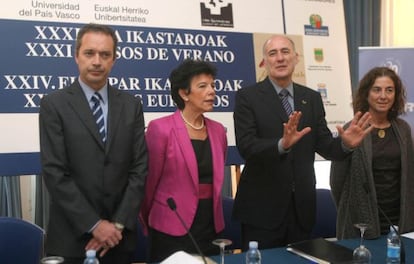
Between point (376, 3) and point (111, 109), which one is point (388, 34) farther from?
point (111, 109)

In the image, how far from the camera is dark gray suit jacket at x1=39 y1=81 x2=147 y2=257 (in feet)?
6.43

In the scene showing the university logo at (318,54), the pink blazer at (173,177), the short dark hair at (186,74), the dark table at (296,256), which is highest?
the university logo at (318,54)

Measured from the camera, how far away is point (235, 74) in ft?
11.7

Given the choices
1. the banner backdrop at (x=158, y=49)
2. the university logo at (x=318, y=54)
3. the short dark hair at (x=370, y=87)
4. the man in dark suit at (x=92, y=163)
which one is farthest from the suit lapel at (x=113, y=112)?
the university logo at (x=318, y=54)

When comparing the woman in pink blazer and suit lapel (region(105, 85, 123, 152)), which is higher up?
suit lapel (region(105, 85, 123, 152))

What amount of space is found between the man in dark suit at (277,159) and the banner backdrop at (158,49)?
1.07m

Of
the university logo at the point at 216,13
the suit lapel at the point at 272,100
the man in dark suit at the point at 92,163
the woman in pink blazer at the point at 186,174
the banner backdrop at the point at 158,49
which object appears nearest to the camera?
the man in dark suit at the point at 92,163

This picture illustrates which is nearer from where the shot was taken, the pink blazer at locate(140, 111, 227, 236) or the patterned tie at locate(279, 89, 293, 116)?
the pink blazer at locate(140, 111, 227, 236)

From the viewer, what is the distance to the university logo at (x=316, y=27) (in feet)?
12.7

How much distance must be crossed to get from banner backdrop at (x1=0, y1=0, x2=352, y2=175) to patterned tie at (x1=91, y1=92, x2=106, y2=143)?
988 millimetres

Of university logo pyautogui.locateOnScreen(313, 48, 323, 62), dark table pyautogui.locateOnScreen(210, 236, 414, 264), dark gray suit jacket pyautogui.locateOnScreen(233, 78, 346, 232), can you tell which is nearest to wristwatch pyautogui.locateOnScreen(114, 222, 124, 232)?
dark table pyautogui.locateOnScreen(210, 236, 414, 264)

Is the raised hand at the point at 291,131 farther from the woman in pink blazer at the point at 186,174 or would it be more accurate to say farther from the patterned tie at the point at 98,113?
the patterned tie at the point at 98,113

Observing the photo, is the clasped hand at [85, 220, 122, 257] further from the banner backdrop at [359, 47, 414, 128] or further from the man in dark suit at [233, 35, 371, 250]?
the banner backdrop at [359, 47, 414, 128]

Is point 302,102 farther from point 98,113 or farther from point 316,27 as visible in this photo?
point 316,27
